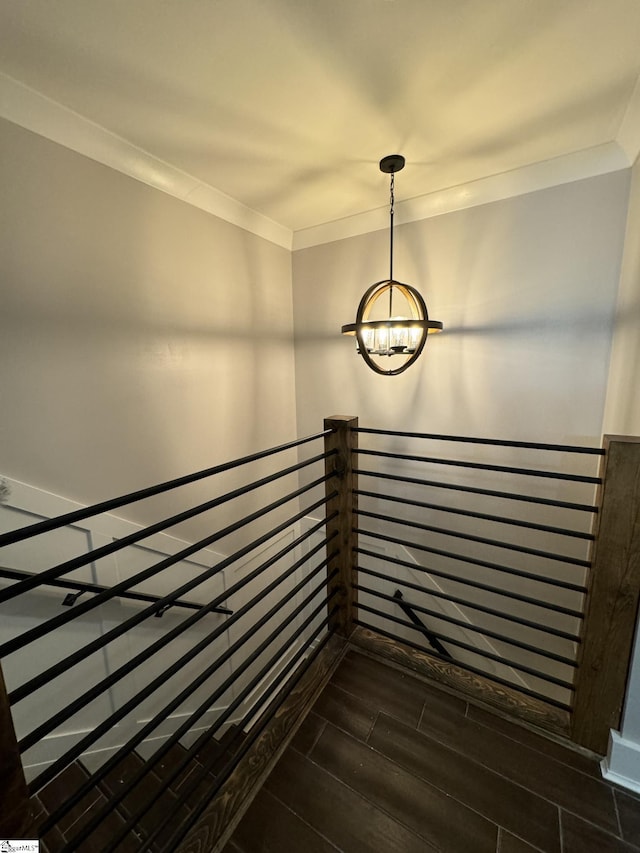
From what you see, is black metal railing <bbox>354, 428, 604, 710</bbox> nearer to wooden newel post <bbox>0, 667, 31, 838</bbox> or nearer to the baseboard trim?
the baseboard trim

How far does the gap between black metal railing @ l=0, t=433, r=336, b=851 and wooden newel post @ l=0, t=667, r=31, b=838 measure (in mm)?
26

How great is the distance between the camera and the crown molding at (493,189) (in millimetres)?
1844

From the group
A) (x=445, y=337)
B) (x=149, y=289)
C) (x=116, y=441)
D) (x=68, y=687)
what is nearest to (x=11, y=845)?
(x=68, y=687)

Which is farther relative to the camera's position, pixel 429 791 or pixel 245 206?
pixel 245 206

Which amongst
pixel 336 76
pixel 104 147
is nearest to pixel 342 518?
pixel 336 76

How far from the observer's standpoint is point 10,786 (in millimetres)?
729

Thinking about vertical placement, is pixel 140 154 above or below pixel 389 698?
above

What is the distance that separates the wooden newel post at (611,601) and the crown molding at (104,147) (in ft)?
8.18

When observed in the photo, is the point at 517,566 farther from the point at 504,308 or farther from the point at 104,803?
the point at 104,803

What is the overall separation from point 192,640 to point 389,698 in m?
1.60

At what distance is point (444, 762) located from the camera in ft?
4.01

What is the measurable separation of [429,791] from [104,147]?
304cm

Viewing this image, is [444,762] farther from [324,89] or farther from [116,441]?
[324,89]

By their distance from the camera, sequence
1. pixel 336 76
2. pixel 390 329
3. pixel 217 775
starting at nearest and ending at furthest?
pixel 217 775, pixel 336 76, pixel 390 329
